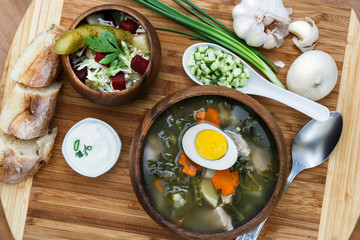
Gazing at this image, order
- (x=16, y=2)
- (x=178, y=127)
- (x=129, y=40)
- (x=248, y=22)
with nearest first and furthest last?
(x=178, y=127) < (x=129, y=40) < (x=248, y=22) < (x=16, y=2)

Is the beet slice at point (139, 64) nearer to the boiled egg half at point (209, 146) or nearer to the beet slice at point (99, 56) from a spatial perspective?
the beet slice at point (99, 56)

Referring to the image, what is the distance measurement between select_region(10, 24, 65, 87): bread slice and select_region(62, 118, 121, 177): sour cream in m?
0.30

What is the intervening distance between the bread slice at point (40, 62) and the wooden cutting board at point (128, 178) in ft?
0.46

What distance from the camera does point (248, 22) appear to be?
200 centimetres

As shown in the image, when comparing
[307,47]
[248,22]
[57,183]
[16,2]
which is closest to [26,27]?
[16,2]

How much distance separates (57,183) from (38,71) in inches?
24.1

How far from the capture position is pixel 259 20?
2016 mm

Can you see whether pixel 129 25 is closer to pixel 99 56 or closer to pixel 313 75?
pixel 99 56

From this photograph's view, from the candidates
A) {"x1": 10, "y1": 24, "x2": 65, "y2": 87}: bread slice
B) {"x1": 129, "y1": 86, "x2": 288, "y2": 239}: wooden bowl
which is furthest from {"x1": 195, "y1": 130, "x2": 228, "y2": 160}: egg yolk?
{"x1": 10, "y1": 24, "x2": 65, "y2": 87}: bread slice

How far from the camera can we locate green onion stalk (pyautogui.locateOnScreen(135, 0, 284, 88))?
201 centimetres

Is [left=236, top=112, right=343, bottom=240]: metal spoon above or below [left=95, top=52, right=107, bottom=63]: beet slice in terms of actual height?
below

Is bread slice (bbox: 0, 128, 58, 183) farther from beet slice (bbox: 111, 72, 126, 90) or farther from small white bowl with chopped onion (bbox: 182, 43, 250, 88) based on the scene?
small white bowl with chopped onion (bbox: 182, 43, 250, 88)

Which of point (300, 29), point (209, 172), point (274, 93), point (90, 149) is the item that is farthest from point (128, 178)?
point (300, 29)

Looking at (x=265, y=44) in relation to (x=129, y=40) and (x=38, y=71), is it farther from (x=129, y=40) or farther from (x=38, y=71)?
(x=38, y=71)
